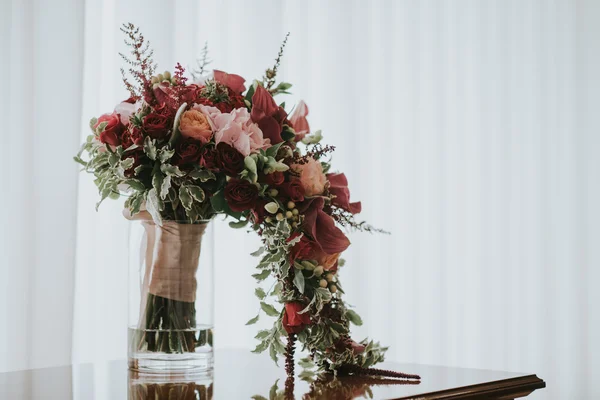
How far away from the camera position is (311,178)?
3.80 feet

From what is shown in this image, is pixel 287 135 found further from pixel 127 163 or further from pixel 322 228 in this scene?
pixel 127 163

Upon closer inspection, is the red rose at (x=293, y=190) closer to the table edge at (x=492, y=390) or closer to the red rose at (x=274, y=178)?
the red rose at (x=274, y=178)

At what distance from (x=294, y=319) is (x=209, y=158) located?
0.27 m

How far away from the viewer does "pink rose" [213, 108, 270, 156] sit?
1.12m

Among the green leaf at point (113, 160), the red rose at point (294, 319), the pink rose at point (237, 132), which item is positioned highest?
the pink rose at point (237, 132)

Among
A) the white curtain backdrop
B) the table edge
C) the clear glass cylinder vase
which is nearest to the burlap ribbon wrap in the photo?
the clear glass cylinder vase

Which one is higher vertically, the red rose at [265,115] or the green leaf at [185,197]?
the red rose at [265,115]

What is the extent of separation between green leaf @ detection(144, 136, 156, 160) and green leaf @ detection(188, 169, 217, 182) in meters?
0.06

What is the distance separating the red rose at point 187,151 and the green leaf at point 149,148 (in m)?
0.04

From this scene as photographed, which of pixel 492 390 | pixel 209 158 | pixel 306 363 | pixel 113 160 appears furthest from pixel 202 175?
pixel 492 390

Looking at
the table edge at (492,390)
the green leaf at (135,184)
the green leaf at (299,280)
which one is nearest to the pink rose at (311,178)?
the green leaf at (299,280)

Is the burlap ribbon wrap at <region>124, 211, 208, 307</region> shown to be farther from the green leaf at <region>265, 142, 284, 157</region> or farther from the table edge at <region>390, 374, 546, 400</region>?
the table edge at <region>390, 374, 546, 400</region>

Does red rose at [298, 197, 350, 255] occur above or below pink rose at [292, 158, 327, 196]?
below

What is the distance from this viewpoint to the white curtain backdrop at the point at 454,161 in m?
2.68
